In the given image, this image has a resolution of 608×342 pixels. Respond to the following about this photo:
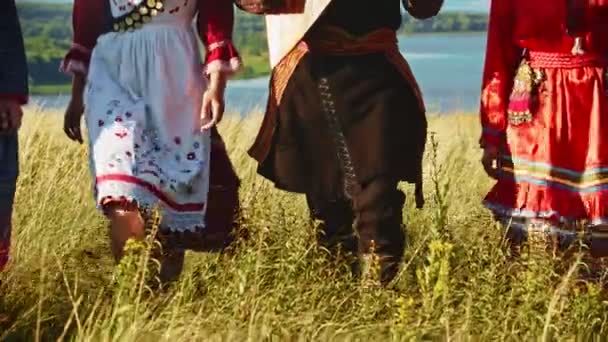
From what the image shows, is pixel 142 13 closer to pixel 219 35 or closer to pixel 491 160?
pixel 219 35

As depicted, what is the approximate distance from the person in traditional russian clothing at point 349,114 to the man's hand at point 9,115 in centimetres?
84

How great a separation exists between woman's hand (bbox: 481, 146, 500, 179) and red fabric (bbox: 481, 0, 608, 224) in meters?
0.03

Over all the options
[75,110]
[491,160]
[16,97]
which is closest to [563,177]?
[491,160]

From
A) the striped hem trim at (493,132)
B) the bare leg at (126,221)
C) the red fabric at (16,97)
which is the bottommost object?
the bare leg at (126,221)

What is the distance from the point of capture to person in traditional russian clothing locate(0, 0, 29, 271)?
3.99 meters

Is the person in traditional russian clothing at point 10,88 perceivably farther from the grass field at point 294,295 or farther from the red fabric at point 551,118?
the red fabric at point 551,118

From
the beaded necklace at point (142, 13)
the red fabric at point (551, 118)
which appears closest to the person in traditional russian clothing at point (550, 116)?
the red fabric at point (551, 118)

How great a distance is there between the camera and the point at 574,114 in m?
4.26

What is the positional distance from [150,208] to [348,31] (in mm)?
889

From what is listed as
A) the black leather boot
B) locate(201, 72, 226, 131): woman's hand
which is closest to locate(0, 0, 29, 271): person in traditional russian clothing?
locate(201, 72, 226, 131): woman's hand

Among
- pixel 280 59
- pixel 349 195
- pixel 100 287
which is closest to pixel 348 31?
pixel 280 59

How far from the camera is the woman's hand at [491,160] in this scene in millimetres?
4391

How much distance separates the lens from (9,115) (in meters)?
3.99

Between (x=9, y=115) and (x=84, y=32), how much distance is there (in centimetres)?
53
